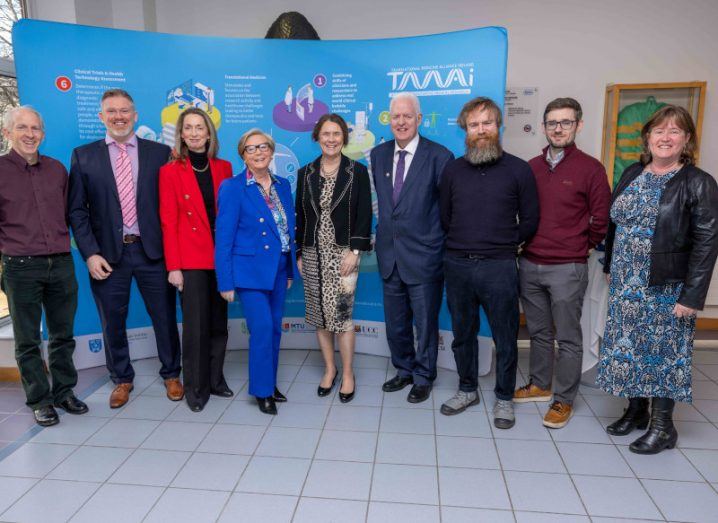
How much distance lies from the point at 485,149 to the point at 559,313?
3.16ft

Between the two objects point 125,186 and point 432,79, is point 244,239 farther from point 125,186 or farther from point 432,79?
point 432,79

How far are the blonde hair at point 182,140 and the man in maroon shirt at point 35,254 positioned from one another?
0.65 metres

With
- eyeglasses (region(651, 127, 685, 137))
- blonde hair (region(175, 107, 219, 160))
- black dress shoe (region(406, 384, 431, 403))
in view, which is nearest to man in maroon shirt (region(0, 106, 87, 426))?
blonde hair (region(175, 107, 219, 160))

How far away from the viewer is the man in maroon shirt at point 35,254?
2652 millimetres

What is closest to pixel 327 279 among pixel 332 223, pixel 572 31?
pixel 332 223

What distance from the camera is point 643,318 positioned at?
8.13ft

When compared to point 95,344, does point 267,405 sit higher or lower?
lower

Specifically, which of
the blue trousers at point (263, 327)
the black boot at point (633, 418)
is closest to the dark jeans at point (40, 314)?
the blue trousers at point (263, 327)

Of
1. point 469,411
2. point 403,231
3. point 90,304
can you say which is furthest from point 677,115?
point 90,304

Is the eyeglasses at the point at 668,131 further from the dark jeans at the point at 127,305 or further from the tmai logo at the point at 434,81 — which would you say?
the dark jeans at the point at 127,305

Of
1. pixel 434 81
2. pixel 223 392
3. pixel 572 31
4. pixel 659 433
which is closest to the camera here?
pixel 659 433

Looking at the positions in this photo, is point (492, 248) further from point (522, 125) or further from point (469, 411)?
point (522, 125)

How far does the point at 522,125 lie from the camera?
14.4ft

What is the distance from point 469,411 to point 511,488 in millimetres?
773
